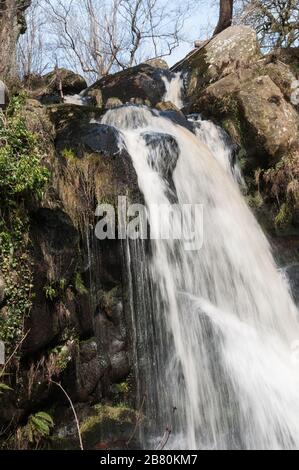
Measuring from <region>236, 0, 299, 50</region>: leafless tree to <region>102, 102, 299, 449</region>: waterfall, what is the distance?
853 centimetres

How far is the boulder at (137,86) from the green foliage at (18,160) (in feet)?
25.1

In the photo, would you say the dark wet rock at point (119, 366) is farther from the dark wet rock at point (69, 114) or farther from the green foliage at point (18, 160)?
the dark wet rock at point (69, 114)

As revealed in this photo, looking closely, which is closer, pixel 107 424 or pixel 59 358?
pixel 59 358

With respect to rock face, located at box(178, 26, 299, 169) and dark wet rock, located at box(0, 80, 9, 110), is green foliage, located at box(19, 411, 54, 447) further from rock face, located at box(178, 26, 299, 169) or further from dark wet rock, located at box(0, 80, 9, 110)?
rock face, located at box(178, 26, 299, 169)

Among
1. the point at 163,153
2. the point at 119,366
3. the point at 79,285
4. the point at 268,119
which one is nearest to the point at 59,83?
the point at 268,119

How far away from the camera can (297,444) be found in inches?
191

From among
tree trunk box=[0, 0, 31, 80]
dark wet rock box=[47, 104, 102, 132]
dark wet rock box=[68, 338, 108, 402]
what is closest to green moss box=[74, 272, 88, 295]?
dark wet rock box=[68, 338, 108, 402]

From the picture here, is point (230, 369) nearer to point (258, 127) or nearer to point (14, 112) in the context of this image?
point (14, 112)

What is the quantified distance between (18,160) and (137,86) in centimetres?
851

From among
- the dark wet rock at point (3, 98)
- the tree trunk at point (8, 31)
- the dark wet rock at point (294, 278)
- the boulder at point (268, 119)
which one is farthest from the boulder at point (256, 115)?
the dark wet rock at point (3, 98)

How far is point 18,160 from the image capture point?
4.89 m

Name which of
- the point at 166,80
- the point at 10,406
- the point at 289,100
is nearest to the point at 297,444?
the point at 10,406

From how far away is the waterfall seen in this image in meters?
5.23

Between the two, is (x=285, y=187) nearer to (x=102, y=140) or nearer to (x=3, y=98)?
(x=102, y=140)
